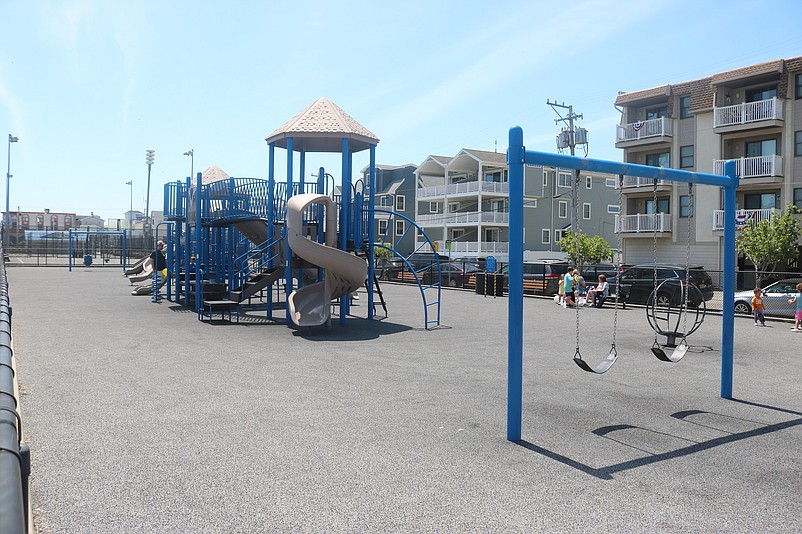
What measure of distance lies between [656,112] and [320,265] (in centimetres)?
3426

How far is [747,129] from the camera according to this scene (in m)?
37.5

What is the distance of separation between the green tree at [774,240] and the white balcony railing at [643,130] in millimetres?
10464

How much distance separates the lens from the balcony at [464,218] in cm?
5675

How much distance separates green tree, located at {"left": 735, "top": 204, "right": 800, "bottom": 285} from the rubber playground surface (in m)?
20.9

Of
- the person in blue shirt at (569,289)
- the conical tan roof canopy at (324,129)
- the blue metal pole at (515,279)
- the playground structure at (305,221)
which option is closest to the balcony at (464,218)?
the person in blue shirt at (569,289)

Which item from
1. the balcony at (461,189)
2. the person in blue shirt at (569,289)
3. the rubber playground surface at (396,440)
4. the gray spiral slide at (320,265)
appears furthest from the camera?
the balcony at (461,189)

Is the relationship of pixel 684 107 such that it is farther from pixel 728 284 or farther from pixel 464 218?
pixel 728 284

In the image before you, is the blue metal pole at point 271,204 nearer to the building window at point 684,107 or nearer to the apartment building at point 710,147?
the apartment building at point 710,147

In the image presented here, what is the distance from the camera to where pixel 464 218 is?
193 ft

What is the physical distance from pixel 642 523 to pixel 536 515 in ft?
2.32

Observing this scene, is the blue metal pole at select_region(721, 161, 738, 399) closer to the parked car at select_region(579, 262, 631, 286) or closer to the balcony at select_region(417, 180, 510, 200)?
the parked car at select_region(579, 262, 631, 286)

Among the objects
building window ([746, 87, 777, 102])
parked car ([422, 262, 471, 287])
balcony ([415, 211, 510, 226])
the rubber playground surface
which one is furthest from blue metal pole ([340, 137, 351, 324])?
balcony ([415, 211, 510, 226])

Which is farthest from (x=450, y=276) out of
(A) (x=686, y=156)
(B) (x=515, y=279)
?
(B) (x=515, y=279)

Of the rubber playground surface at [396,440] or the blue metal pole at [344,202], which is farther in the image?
the blue metal pole at [344,202]
